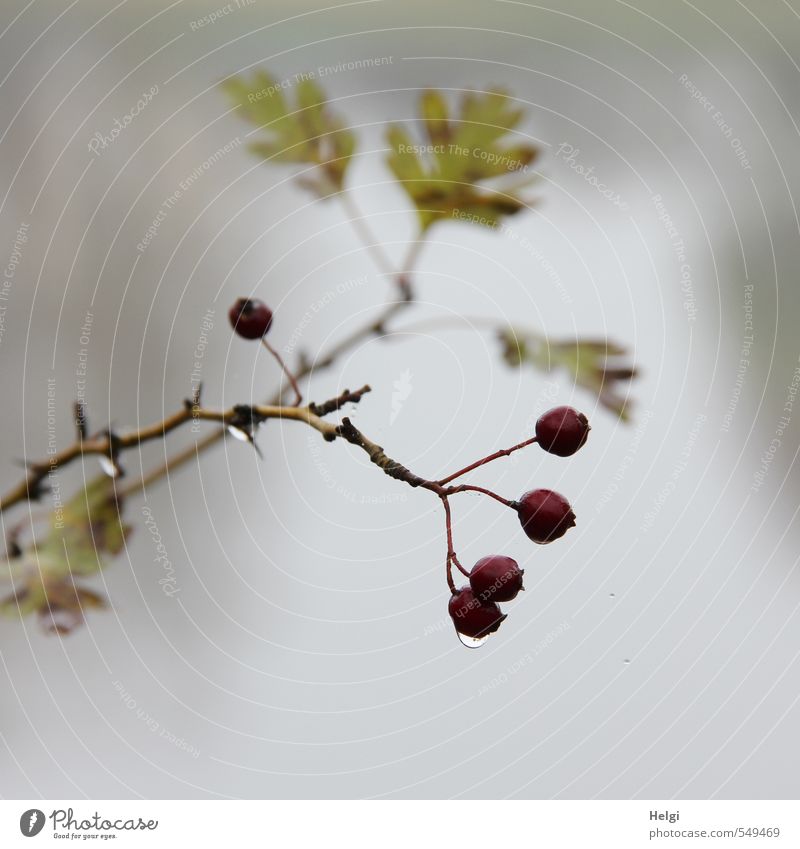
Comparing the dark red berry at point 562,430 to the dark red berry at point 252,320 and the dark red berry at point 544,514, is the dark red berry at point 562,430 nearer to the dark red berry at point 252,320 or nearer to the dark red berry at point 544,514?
the dark red berry at point 544,514

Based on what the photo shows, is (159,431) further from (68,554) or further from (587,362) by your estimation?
(587,362)

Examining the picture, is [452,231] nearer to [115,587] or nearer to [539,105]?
Result: [539,105]

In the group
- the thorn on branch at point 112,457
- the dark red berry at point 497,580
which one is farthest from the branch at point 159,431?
the dark red berry at point 497,580

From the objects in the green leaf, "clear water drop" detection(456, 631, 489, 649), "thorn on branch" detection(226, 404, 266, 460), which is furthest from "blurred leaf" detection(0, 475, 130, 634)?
"clear water drop" detection(456, 631, 489, 649)

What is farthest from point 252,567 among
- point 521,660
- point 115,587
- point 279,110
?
point 279,110

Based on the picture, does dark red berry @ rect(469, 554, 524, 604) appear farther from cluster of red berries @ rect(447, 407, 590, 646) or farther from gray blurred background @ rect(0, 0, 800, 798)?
gray blurred background @ rect(0, 0, 800, 798)

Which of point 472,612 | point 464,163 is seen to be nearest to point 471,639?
A: point 472,612
